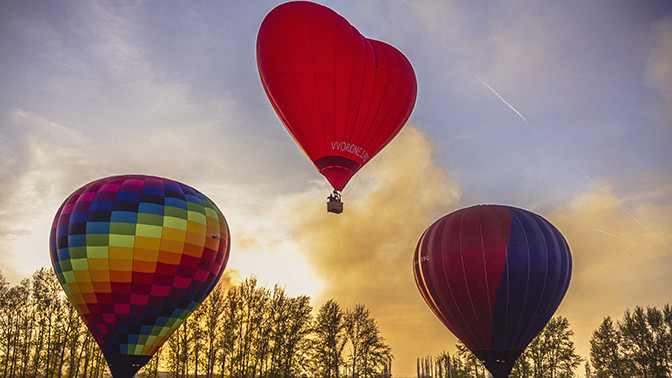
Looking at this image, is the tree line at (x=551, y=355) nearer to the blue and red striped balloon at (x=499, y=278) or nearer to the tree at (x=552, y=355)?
the tree at (x=552, y=355)

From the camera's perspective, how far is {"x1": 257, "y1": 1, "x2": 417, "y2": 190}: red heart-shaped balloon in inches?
881

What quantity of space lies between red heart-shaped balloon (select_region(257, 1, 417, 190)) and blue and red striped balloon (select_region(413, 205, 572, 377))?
6390 mm

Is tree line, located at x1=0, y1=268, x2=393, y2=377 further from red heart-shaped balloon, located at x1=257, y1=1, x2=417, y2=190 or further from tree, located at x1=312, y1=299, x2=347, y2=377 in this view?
red heart-shaped balloon, located at x1=257, y1=1, x2=417, y2=190

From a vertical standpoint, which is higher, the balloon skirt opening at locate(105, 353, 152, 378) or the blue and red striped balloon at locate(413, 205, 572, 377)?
the blue and red striped balloon at locate(413, 205, 572, 377)

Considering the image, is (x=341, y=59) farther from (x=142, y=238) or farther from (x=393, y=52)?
(x=142, y=238)

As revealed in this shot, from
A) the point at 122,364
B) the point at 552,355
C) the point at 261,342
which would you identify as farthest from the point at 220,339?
the point at 552,355

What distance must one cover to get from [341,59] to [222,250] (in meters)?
10.8

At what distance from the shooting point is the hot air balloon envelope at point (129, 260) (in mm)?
18938

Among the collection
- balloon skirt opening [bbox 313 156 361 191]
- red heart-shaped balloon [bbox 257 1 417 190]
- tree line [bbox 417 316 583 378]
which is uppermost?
red heart-shaped balloon [bbox 257 1 417 190]

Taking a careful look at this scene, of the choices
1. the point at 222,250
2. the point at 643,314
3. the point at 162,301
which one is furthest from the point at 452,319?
the point at 643,314

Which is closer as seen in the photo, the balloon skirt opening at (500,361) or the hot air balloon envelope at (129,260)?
the hot air balloon envelope at (129,260)

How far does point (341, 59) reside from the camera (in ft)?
74.1

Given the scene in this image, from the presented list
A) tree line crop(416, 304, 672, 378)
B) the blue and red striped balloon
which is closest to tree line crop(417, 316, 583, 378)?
tree line crop(416, 304, 672, 378)

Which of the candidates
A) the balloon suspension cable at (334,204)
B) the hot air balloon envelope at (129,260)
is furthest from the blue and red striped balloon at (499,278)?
the hot air balloon envelope at (129,260)
